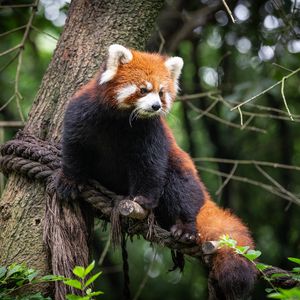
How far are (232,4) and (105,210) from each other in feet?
12.5

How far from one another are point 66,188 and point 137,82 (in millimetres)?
854

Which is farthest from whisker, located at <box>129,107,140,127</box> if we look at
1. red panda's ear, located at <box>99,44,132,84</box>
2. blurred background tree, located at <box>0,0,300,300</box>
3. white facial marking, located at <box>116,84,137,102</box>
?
blurred background tree, located at <box>0,0,300,300</box>

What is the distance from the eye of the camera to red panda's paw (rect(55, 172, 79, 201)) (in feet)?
13.1

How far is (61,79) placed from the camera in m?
4.45

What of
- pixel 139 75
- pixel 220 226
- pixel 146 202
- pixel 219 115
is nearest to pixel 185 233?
pixel 220 226

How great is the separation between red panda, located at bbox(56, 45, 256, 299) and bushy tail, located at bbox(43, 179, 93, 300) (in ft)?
0.39

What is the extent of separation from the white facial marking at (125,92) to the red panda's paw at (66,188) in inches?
25.2

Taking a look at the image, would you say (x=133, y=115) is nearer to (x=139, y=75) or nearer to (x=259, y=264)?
(x=139, y=75)

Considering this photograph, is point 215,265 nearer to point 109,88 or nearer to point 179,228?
point 179,228

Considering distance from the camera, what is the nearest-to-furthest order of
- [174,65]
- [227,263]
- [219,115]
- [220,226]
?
1. [227,263]
2. [220,226]
3. [174,65]
4. [219,115]

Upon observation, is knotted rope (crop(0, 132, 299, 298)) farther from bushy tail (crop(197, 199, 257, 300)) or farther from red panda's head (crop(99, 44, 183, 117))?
red panda's head (crop(99, 44, 183, 117))

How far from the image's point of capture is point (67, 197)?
4016mm

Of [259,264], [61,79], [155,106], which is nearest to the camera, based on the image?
[259,264]

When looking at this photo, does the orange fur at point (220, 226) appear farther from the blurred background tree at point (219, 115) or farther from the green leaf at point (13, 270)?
the blurred background tree at point (219, 115)
